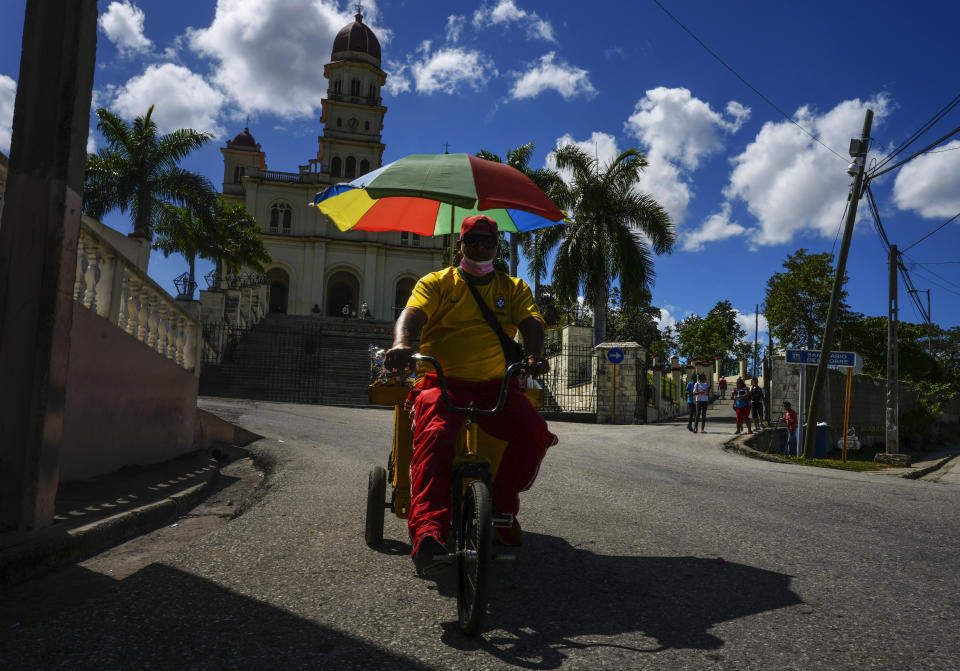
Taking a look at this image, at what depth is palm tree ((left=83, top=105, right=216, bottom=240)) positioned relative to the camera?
90.9ft

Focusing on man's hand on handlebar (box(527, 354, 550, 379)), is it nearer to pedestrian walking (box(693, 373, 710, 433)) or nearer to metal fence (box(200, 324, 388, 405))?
pedestrian walking (box(693, 373, 710, 433))

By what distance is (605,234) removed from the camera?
25.9 meters

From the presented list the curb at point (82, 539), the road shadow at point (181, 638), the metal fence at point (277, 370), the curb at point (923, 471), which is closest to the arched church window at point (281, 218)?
the metal fence at point (277, 370)

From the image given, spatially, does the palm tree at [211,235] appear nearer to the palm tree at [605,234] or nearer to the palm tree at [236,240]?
the palm tree at [236,240]

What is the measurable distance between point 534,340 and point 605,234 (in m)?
23.1

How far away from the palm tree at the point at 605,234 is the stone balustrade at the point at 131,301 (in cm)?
1894

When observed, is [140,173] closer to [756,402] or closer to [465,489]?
[756,402]

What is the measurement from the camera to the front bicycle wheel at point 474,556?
2461 mm

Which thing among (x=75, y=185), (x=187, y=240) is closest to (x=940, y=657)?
(x=75, y=185)

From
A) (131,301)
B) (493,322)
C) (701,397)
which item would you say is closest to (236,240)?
(701,397)

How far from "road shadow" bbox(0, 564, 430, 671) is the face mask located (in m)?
1.80

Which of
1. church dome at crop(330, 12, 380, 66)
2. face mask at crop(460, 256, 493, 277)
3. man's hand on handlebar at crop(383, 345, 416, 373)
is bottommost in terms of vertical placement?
man's hand on handlebar at crop(383, 345, 416, 373)

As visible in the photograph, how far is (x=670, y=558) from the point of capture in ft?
12.4

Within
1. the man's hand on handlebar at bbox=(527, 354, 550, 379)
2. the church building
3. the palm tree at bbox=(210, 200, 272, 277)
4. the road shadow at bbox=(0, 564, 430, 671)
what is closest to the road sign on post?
the man's hand on handlebar at bbox=(527, 354, 550, 379)
